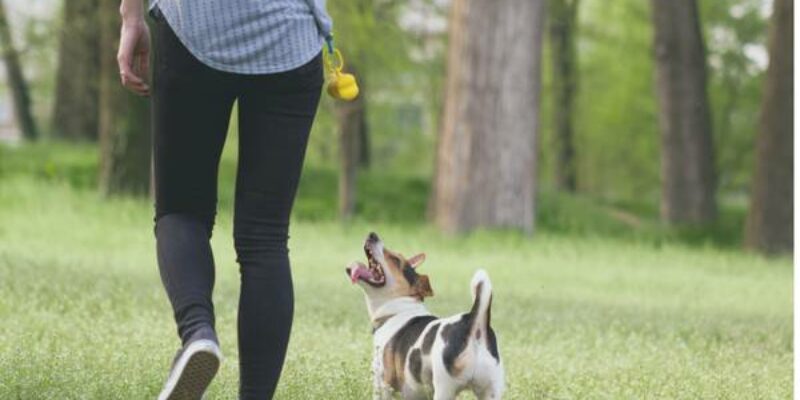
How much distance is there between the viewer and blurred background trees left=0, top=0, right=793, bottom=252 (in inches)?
683

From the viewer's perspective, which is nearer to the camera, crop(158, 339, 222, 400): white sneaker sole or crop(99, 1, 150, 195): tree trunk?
crop(158, 339, 222, 400): white sneaker sole

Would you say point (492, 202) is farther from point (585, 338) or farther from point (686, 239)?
point (585, 338)

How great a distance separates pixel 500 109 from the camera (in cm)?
1727

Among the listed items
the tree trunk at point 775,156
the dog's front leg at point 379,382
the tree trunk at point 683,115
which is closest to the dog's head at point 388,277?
the dog's front leg at point 379,382

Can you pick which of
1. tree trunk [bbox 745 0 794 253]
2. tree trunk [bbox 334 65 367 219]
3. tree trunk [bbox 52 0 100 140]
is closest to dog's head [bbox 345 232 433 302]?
tree trunk [bbox 745 0 794 253]

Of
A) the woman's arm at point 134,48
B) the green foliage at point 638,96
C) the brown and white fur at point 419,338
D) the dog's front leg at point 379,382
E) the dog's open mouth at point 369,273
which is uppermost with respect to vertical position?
the woman's arm at point 134,48

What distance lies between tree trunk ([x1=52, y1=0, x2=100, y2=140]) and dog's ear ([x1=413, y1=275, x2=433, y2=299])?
19401 mm

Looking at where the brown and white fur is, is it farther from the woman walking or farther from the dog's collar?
the woman walking

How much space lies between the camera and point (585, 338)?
29.4 feet

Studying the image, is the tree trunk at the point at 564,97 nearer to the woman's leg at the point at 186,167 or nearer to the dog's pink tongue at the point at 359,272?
the dog's pink tongue at the point at 359,272

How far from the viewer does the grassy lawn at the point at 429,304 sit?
6555 mm

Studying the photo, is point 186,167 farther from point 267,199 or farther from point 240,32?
point 240,32

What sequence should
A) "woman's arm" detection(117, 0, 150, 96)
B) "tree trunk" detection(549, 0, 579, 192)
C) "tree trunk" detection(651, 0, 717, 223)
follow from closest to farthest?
1. "woman's arm" detection(117, 0, 150, 96)
2. "tree trunk" detection(651, 0, 717, 223)
3. "tree trunk" detection(549, 0, 579, 192)

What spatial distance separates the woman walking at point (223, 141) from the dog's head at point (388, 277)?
60 cm
